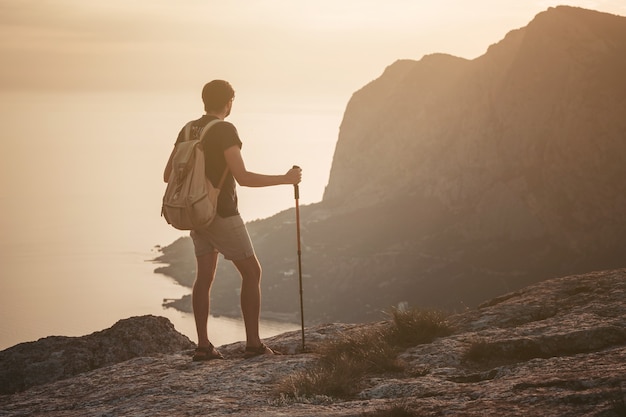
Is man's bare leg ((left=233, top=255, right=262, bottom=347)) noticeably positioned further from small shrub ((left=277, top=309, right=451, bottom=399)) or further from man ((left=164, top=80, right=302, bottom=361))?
small shrub ((left=277, top=309, right=451, bottom=399))

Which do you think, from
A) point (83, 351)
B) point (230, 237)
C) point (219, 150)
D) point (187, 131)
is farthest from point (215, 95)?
point (83, 351)

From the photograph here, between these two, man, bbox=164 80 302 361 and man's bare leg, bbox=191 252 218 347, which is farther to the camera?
man's bare leg, bbox=191 252 218 347

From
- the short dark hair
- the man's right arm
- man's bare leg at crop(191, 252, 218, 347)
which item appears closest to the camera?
the man's right arm

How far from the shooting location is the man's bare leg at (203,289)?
9023mm

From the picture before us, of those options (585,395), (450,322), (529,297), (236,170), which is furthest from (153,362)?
(585,395)

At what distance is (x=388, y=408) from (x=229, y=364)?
3.45 metres

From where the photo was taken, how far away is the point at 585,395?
5379mm

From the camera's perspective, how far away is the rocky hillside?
5711mm

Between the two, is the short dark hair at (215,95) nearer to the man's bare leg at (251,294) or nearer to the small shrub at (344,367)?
the man's bare leg at (251,294)

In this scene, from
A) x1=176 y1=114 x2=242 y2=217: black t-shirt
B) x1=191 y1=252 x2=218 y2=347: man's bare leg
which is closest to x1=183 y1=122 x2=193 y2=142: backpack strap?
x1=176 y1=114 x2=242 y2=217: black t-shirt

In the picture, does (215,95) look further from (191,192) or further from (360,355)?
(360,355)

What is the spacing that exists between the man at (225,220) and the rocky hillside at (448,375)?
1.87 feet

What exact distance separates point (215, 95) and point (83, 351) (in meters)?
4.97

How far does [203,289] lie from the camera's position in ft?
29.9
